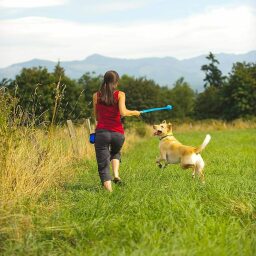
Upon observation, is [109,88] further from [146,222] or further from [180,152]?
[146,222]

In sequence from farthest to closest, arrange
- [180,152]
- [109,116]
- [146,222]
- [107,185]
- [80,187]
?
[180,152], [80,187], [109,116], [107,185], [146,222]

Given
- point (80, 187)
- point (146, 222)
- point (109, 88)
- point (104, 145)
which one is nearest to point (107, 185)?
point (104, 145)

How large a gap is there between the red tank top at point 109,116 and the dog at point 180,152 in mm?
1734

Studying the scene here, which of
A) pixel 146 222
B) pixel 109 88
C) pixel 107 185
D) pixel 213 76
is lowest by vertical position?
pixel 107 185

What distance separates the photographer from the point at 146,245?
4.83m

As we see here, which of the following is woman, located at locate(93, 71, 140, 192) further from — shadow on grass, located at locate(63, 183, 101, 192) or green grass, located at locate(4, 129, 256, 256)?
green grass, located at locate(4, 129, 256, 256)

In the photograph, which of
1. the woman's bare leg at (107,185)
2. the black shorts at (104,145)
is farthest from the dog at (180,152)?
the woman's bare leg at (107,185)

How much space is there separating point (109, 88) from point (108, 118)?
0.48 m

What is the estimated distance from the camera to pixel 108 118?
8.10 meters

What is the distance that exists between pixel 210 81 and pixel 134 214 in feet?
217

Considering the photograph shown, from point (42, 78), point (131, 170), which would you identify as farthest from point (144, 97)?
point (131, 170)

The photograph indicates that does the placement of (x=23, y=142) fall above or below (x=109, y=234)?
above

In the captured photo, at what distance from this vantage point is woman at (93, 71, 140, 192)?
7969 millimetres

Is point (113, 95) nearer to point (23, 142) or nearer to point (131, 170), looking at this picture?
point (23, 142)
